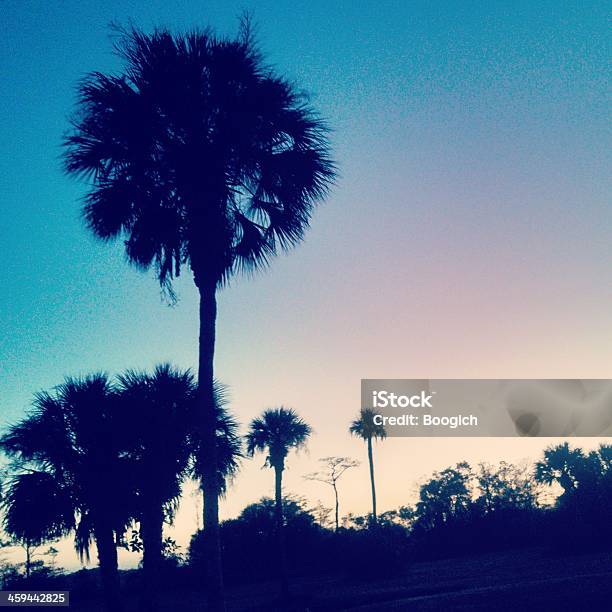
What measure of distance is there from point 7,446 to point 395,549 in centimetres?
2796

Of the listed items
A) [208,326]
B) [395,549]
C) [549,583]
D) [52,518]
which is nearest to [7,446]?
[52,518]

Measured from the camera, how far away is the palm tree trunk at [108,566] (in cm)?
1510

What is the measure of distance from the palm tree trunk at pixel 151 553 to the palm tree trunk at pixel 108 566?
40.1 inches

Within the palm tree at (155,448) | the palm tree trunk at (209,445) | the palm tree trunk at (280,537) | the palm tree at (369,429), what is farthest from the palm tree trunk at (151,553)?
the palm tree at (369,429)

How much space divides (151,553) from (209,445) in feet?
24.2

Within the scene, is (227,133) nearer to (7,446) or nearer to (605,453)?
(7,446)

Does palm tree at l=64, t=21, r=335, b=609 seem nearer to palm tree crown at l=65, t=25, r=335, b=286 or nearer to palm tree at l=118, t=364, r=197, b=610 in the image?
palm tree crown at l=65, t=25, r=335, b=286

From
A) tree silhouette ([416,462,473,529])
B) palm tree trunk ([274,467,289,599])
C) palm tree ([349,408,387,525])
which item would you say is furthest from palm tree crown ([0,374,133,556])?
tree silhouette ([416,462,473,529])

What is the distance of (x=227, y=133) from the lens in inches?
400

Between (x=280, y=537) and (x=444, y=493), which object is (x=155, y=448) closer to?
(x=280, y=537)

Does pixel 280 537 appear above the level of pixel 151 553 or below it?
below

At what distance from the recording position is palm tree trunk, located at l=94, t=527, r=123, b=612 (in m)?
15.1

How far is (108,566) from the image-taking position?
1523cm

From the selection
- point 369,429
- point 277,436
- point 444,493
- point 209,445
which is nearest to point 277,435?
point 277,436
